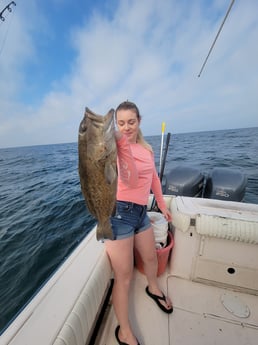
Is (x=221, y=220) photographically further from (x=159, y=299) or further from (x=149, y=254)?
(x=159, y=299)

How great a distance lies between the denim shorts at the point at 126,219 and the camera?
1361 mm

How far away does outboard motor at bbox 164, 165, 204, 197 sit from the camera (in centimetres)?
336

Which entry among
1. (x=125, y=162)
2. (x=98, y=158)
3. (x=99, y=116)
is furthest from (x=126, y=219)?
(x=99, y=116)

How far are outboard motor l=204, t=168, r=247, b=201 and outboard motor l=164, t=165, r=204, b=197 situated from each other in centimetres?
24

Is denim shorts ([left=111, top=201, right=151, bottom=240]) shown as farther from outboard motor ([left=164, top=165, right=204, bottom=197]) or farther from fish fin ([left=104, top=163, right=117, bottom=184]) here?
outboard motor ([left=164, top=165, right=204, bottom=197])

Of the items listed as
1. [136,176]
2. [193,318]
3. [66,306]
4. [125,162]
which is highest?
[125,162]

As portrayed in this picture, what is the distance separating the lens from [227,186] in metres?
3.30

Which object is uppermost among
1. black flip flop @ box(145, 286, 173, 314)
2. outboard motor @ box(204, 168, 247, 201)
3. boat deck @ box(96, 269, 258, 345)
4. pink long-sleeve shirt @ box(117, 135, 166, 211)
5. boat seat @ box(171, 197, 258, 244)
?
pink long-sleeve shirt @ box(117, 135, 166, 211)

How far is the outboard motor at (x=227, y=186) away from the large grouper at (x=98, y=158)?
112 inches

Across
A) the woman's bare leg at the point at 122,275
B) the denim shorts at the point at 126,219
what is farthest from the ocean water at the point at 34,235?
the denim shorts at the point at 126,219

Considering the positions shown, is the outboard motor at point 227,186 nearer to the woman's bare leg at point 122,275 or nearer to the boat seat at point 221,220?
the boat seat at point 221,220

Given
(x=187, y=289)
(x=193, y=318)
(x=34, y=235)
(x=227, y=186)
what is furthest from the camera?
(x=34, y=235)

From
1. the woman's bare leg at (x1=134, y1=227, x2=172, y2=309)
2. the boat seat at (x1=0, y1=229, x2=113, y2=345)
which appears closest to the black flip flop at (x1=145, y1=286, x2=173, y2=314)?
the woman's bare leg at (x1=134, y1=227, x2=172, y2=309)

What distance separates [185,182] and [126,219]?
2.27 meters
